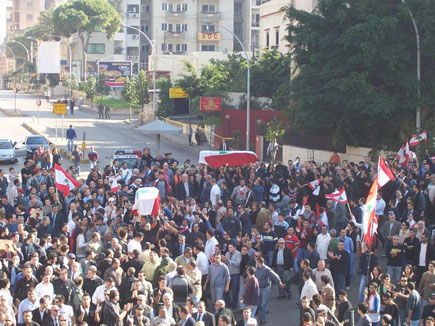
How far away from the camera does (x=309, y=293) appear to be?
13.8 meters

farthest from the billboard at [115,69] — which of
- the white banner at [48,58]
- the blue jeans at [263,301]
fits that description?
the blue jeans at [263,301]

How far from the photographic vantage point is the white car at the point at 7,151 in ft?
128

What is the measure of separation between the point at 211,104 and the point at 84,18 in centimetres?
5685

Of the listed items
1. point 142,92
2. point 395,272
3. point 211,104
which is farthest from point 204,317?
point 142,92

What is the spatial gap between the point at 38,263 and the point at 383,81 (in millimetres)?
21003

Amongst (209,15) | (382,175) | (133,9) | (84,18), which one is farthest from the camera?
(133,9)

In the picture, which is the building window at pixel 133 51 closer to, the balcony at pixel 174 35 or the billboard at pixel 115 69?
the billboard at pixel 115 69

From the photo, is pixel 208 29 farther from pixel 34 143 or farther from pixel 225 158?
pixel 225 158

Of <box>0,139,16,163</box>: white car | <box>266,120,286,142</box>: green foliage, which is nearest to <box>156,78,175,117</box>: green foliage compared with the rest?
<box>0,139,16,163</box>: white car

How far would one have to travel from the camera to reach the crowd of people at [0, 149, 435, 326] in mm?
12680

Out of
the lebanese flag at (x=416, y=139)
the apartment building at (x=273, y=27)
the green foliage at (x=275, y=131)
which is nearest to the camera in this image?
the lebanese flag at (x=416, y=139)

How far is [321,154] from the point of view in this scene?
123 ft

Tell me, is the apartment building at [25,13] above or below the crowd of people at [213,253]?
above

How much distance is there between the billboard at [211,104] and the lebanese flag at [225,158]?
2499cm
